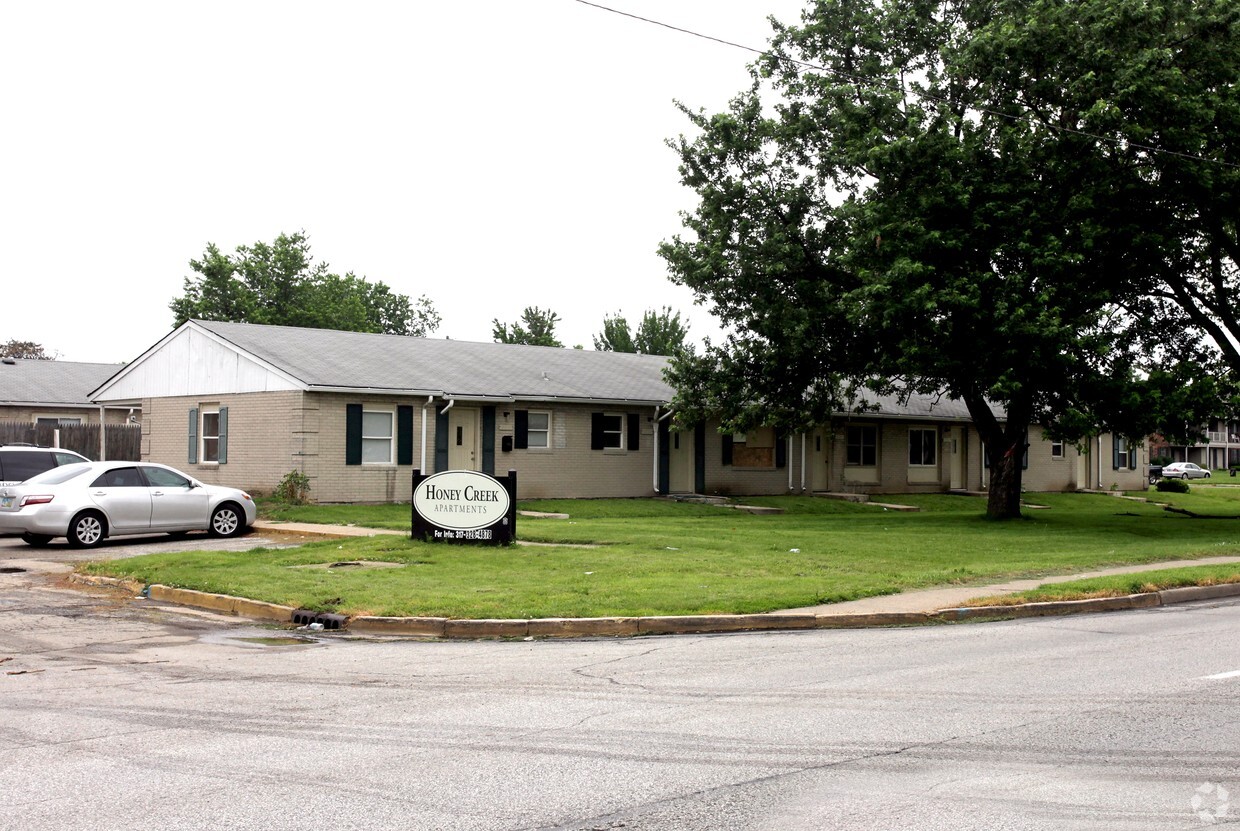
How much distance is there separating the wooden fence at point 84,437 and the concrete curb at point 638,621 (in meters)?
27.2

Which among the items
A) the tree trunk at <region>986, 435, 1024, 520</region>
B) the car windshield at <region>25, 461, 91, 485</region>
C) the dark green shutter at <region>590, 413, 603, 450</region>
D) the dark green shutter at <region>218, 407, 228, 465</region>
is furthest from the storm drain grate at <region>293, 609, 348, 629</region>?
the dark green shutter at <region>590, 413, 603, 450</region>

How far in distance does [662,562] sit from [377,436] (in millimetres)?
14985

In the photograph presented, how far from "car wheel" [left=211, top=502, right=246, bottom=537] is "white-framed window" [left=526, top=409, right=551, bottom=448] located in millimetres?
11047

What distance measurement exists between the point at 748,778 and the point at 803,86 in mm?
25233

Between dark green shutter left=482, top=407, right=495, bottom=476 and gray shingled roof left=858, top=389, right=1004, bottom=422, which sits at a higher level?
gray shingled roof left=858, top=389, right=1004, bottom=422

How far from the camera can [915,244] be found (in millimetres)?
25375

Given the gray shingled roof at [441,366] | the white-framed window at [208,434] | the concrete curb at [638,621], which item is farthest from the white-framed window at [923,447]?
the concrete curb at [638,621]

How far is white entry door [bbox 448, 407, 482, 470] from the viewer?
31.8 meters

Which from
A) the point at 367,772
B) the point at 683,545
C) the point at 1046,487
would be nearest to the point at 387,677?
the point at 367,772

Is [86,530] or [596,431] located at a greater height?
[596,431]

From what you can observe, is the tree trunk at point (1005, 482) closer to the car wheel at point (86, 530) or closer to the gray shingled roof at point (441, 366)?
the gray shingled roof at point (441, 366)

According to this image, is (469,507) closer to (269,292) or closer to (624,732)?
(624,732)

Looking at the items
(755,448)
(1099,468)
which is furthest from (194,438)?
(1099,468)

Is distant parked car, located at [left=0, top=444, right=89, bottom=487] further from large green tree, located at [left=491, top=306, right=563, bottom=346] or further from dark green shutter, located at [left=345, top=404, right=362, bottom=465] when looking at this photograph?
large green tree, located at [left=491, top=306, right=563, bottom=346]
